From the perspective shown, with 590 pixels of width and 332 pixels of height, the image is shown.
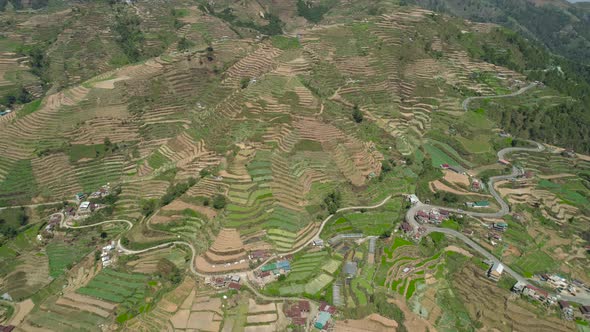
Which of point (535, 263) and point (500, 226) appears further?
point (500, 226)

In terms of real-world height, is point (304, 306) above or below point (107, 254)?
above

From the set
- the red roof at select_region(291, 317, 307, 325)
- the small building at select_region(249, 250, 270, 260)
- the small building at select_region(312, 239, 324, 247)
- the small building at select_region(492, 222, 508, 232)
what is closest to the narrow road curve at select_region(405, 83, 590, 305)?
the small building at select_region(492, 222, 508, 232)

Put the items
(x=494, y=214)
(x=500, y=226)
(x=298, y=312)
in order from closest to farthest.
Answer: (x=298, y=312)
(x=500, y=226)
(x=494, y=214)

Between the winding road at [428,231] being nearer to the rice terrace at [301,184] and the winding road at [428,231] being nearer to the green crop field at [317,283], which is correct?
the rice terrace at [301,184]

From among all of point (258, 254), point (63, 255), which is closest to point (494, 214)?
point (258, 254)

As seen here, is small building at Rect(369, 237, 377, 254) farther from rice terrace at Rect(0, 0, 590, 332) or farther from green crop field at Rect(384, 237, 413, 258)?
green crop field at Rect(384, 237, 413, 258)

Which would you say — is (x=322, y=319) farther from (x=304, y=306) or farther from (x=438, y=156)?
(x=438, y=156)

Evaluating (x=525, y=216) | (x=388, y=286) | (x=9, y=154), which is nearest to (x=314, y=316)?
(x=388, y=286)
